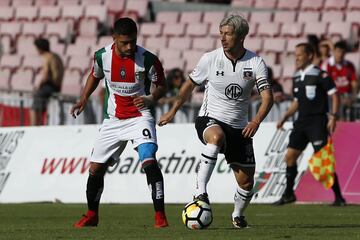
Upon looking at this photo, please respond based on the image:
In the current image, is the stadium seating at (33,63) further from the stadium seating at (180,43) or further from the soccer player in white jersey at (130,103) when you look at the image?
the soccer player in white jersey at (130,103)

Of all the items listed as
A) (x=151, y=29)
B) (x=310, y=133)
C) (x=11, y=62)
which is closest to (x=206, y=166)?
(x=310, y=133)

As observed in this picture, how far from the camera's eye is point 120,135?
1276cm

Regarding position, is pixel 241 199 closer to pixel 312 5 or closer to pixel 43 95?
pixel 43 95

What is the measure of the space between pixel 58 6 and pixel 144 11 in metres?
2.52

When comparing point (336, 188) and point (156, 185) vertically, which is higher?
point (156, 185)

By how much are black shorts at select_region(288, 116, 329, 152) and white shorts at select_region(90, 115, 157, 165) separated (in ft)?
18.4

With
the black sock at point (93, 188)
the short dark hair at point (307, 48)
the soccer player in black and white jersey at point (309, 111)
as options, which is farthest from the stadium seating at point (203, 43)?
the black sock at point (93, 188)

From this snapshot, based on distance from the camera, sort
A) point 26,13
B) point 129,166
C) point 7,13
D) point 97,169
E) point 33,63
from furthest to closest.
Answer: point 7,13 → point 26,13 → point 33,63 → point 129,166 → point 97,169

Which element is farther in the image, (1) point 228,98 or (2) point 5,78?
(2) point 5,78

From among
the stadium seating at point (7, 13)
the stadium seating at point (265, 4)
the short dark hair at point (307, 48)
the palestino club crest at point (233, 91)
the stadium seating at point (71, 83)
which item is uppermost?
the palestino club crest at point (233, 91)

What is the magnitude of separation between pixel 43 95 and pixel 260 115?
1089cm

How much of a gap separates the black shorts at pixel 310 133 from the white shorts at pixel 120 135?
561cm

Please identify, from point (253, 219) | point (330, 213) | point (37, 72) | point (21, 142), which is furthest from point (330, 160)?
point (37, 72)

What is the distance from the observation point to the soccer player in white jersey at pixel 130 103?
12461 millimetres
